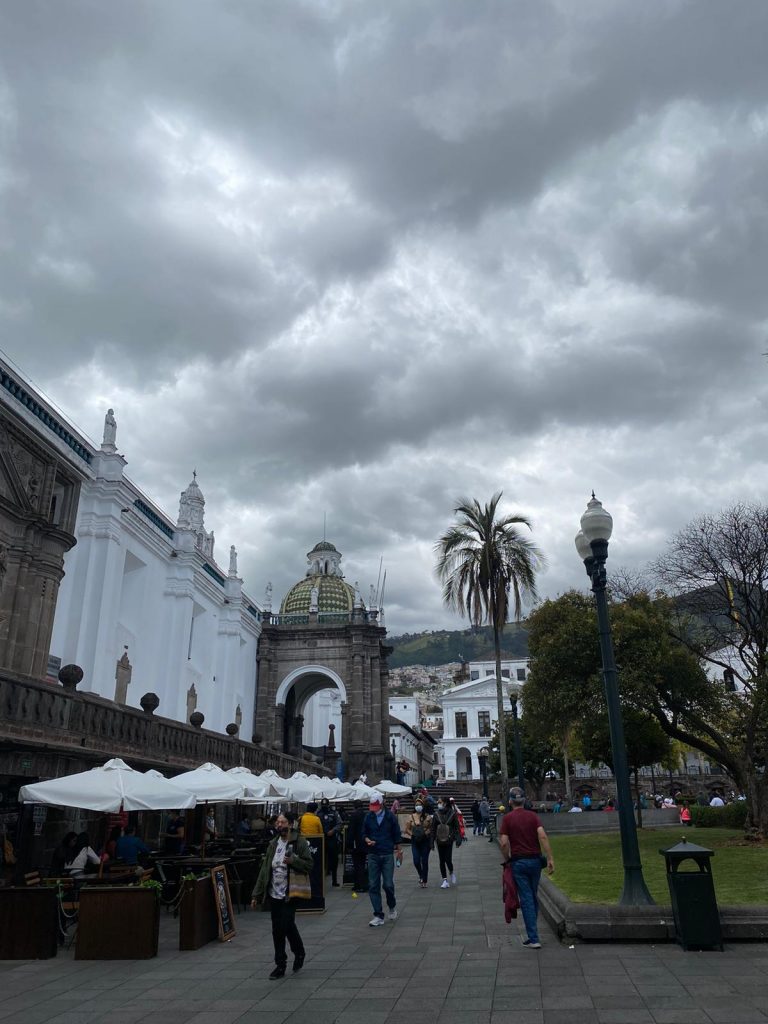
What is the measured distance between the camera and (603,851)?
1908 centimetres

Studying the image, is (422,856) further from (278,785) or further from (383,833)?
(383,833)

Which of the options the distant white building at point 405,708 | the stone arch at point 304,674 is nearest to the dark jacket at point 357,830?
the stone arch at point 304,674

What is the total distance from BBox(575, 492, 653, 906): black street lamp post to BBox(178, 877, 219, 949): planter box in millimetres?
5185

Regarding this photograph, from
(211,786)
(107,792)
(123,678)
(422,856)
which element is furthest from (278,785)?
(123,678)

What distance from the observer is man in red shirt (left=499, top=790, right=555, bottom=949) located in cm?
820

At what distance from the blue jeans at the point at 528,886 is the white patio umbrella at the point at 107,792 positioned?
4886 mm

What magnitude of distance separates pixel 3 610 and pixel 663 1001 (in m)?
15.9

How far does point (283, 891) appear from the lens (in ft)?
24.5

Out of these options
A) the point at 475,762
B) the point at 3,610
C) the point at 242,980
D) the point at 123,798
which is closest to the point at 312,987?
the point at 242,980

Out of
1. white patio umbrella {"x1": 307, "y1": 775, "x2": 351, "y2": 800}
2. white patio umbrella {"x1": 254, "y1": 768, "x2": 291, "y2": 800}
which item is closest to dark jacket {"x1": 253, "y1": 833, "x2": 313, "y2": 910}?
white patio umbrella {"x1": 254, "y1": 768, "x2": 291, "y2": 800}

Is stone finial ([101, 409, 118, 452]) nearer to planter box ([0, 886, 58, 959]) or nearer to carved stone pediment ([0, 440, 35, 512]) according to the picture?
carved stone pediment ([0, 440, 35, 512])

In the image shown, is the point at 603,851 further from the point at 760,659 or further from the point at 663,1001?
the point at 663,1001

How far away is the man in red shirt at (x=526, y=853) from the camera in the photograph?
8203 millimetres

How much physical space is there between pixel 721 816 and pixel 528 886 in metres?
22.6
